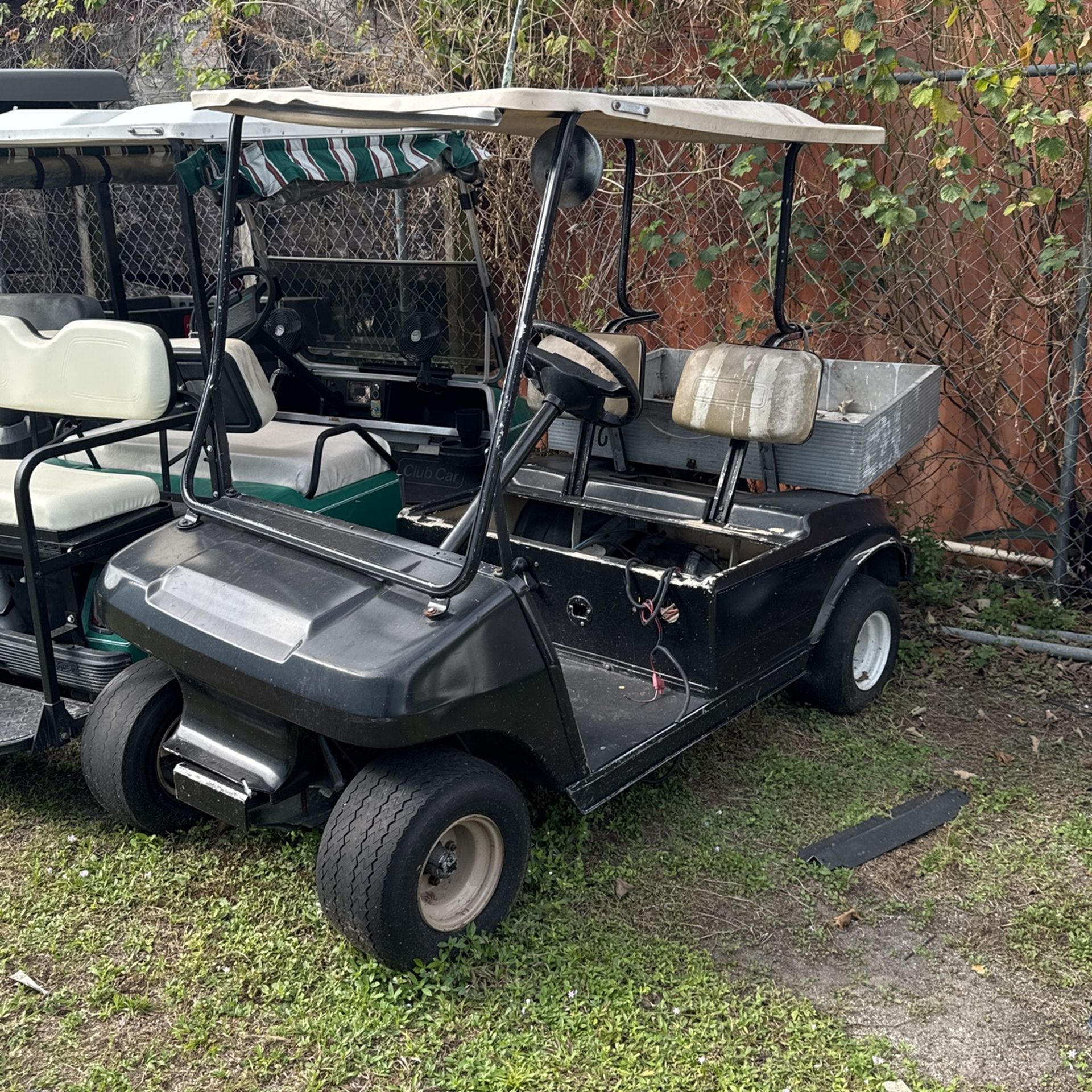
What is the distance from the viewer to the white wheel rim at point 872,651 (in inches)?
160

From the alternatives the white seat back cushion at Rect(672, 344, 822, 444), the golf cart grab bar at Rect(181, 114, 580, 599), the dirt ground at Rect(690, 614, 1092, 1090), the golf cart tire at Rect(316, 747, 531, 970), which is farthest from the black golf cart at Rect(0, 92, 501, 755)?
the dirt ground at Rect(690, 614, 1092, 1090)

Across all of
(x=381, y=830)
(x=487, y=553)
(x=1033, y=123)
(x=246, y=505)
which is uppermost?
(x=1033, y=123)

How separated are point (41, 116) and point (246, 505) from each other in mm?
1787

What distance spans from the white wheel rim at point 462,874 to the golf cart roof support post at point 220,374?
112 centimetres

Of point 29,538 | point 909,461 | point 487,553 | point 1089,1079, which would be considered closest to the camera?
point 1089,1079

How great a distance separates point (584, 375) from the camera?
9.92ft

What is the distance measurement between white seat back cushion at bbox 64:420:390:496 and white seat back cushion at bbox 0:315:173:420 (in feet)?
1.19

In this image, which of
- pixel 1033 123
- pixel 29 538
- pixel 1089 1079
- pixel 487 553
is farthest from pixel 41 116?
pixel 1089 1079

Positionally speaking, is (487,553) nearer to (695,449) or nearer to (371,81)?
(695,449)

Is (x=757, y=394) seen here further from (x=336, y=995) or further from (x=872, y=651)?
(x=336, y=995)

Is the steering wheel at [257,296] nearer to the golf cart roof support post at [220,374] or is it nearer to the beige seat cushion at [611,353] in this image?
the beige seat cushion at [611,353]

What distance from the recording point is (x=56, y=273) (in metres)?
6.07

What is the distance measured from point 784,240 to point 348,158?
5.32 feet

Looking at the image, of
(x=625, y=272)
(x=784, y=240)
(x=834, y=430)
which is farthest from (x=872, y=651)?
(x=625, y=272)
